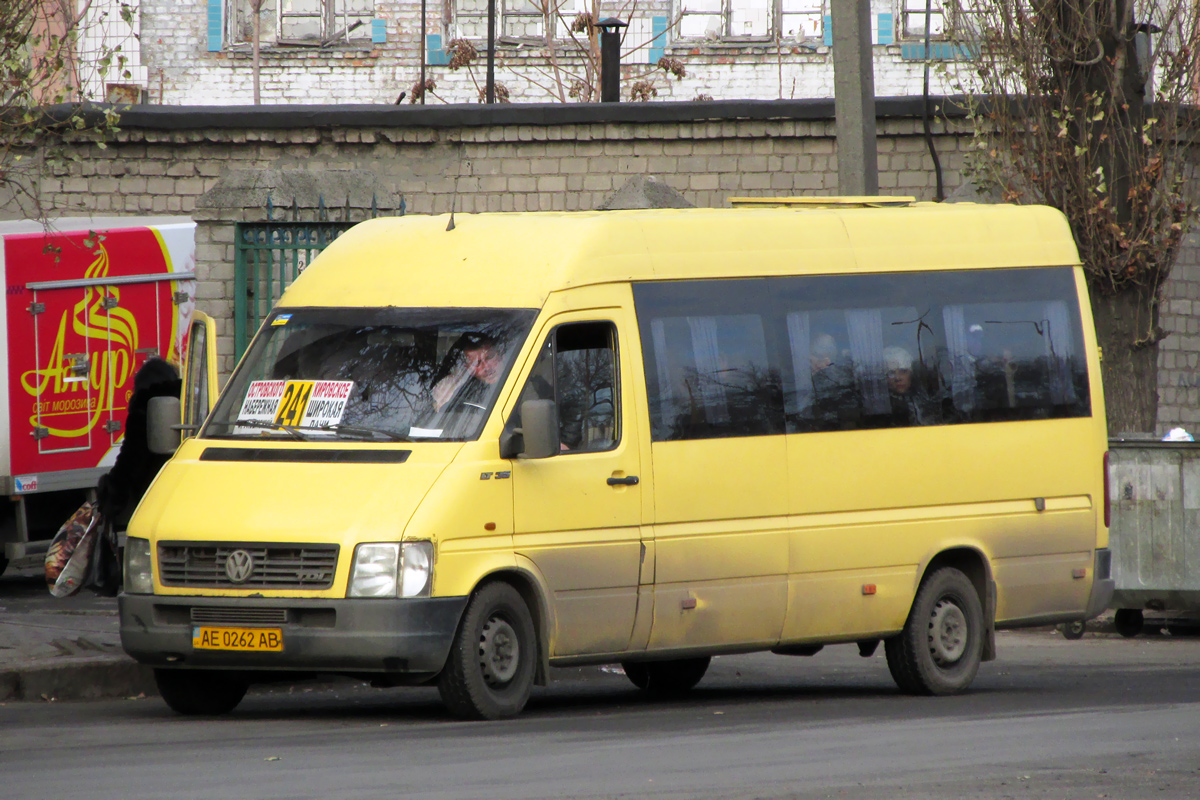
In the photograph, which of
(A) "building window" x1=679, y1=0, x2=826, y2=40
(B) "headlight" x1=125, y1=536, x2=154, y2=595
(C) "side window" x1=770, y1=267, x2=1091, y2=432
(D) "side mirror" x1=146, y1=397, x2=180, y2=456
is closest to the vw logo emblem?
(B) "headlight" x1=125, y1=536, x2=154, y2=595

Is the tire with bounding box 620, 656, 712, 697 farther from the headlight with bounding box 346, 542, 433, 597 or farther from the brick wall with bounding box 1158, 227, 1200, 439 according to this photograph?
the brick wall with bounding box 1158, 227, 1200, 439

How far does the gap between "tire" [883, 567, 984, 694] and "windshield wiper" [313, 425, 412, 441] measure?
3.36 meters

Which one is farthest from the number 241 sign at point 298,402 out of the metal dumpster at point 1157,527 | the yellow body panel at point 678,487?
the metal dumpster at point 1157,527

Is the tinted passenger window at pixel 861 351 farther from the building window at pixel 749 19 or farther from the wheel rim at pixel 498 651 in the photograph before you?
the building window at pixel 749 19

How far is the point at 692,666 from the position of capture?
476 inches

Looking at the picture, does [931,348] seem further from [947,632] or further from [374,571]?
[374,571]

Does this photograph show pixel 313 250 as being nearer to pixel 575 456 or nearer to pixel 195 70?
pixel 575 456

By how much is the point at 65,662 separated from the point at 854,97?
7.16m

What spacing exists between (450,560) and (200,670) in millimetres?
1572

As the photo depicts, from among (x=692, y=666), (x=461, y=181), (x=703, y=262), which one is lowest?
(x=692, y=666)

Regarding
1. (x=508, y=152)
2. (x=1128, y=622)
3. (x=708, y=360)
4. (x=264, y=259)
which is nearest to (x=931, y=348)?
(x=708, y=360)

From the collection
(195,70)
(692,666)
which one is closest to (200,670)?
(692,666)

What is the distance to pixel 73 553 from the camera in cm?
1186

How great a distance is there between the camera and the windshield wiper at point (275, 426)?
32.2ft
